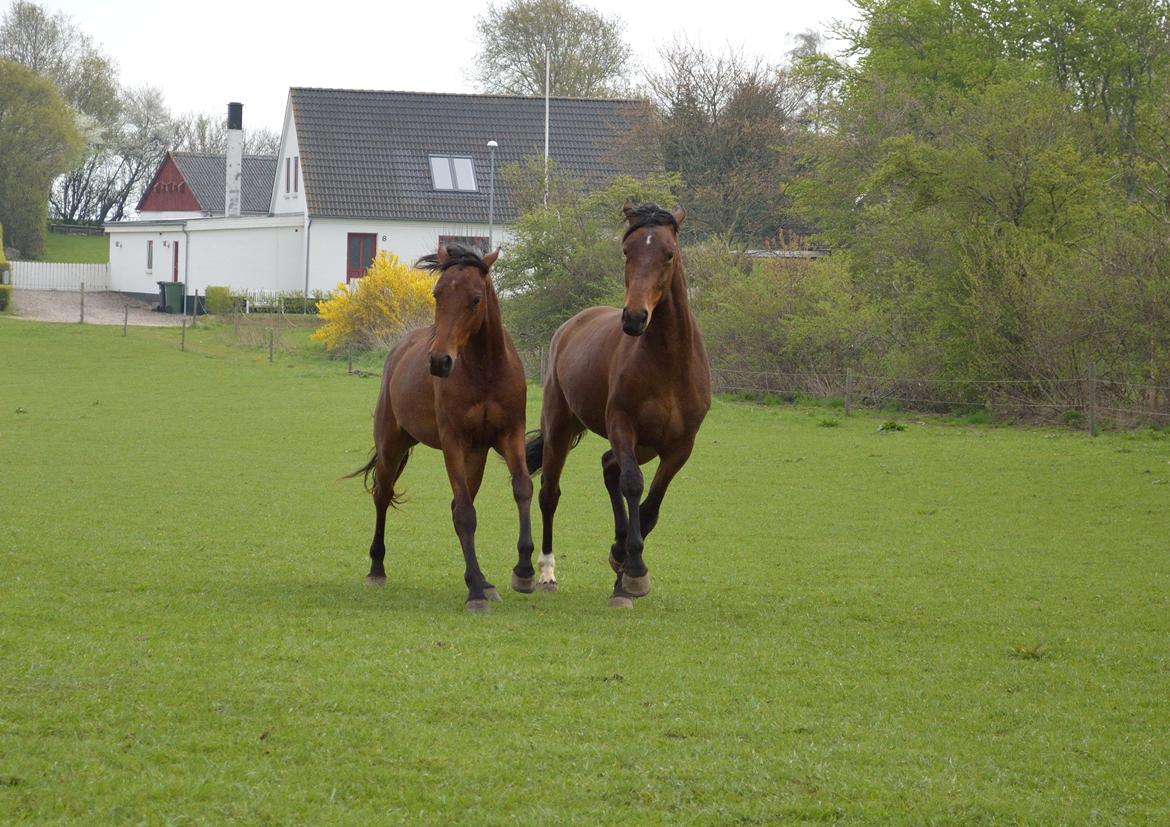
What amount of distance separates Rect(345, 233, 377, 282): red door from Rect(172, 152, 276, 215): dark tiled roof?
1851 cm

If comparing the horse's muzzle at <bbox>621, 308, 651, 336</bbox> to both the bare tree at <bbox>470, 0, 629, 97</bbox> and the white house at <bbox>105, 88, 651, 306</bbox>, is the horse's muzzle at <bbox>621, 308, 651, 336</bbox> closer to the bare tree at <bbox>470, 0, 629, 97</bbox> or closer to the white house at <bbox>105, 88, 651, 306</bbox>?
the white house at <bbox>105, 88, 651, 306</bbox>

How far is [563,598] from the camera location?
28.9ft

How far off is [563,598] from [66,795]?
4625mm

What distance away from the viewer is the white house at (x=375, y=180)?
4828cm

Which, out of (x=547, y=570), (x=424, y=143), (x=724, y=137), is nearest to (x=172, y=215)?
(x=424, y=143)

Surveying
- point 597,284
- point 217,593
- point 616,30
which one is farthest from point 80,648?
point 616,30

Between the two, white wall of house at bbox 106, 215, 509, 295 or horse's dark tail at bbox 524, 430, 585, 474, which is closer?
horse's dark tail at bbox 524, 430, 585, 474

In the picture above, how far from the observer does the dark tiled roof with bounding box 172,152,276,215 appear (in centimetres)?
6650

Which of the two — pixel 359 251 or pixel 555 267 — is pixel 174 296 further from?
pixel 555 267

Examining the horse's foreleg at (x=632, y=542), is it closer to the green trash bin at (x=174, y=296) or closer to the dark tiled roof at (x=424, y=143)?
the dark tiled roof at (x=424, y=143)

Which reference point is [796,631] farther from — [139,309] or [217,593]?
[139,309]

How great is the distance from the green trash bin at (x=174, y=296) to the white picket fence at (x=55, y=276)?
7673 mm

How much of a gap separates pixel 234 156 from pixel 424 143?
12.1 meters

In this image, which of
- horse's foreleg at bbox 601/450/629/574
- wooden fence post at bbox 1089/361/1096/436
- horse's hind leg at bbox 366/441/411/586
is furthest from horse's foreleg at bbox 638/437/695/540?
wooden fence post at bbox 1089/361/1096/436
